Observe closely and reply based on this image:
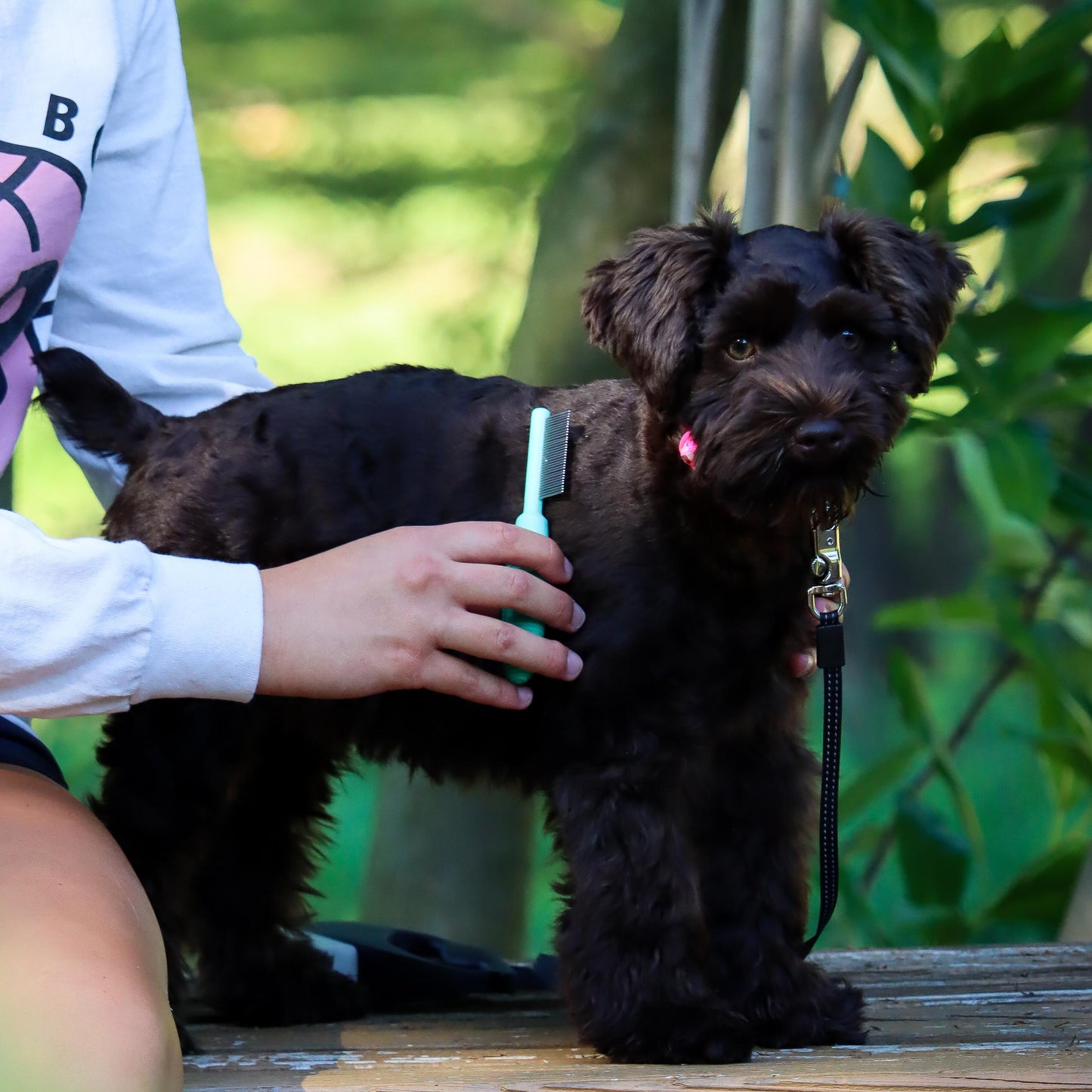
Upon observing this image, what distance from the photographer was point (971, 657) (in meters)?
5.41

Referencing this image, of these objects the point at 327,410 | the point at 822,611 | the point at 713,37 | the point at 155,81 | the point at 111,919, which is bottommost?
the point at 111,919

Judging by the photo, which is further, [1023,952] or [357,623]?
[1023,952]

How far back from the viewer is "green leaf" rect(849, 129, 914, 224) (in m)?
2.81

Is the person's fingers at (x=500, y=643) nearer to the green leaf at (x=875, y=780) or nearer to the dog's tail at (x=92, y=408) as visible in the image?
the dog's tail at (x=92, y=408)

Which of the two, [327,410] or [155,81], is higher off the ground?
[155,81]

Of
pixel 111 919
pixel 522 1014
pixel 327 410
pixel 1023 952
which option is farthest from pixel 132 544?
pixel 1023 952

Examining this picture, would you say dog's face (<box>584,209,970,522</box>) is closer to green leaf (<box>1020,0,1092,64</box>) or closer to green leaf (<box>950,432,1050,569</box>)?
green leaf (<box>1020,0,1092,64</box>)

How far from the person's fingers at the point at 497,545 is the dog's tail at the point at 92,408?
0.67 m

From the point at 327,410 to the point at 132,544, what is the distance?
0.55 m

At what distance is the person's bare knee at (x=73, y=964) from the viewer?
1284 millimetres

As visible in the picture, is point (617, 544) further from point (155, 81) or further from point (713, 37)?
point (713, 37)

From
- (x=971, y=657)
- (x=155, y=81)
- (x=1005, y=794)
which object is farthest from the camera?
(x=971, y=657)

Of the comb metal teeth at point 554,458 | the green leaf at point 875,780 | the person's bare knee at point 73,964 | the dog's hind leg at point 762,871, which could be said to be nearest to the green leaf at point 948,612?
the green leaf at point 875,780

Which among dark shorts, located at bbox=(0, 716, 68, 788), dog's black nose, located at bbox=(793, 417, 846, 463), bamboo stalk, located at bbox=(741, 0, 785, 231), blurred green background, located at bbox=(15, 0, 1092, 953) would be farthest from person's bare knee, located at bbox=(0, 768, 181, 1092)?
blurred green background, located at bbox=(15, 0, 1092, 953)
